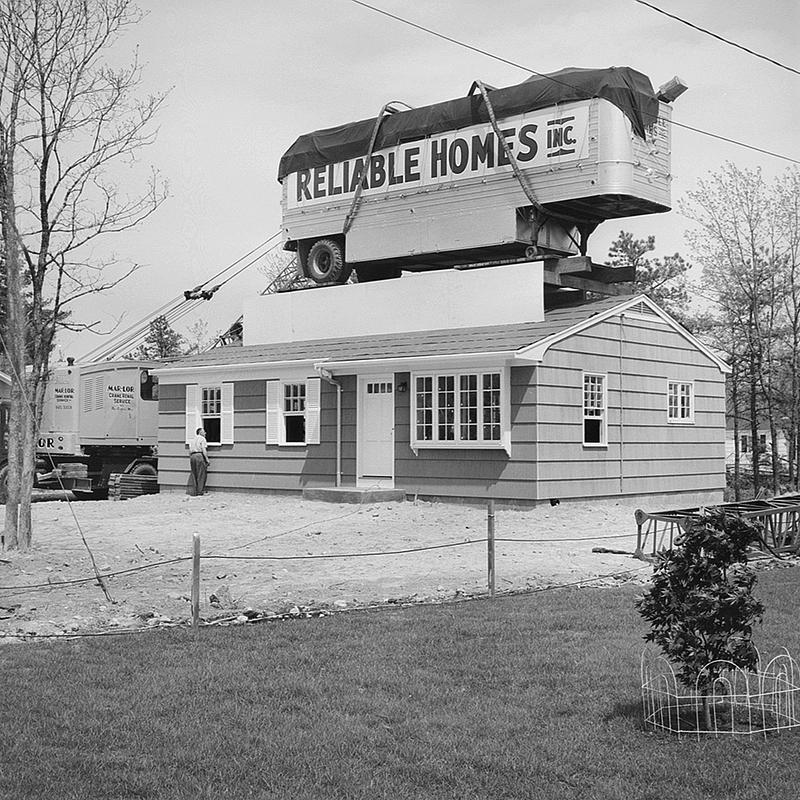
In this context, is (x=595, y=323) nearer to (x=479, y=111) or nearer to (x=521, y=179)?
(x=521, y=179)

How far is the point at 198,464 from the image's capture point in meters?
25.3

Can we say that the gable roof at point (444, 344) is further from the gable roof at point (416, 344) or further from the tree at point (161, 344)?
the tree at point (161, 344)

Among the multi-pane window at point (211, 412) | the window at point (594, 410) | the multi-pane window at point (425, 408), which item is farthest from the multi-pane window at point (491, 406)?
the multi-pane window at point (211, 412)

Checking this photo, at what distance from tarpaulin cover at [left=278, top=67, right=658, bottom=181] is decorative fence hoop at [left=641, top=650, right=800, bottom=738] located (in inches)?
623

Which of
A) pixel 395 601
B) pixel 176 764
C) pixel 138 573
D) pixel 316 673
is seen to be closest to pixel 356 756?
pixel 176 764

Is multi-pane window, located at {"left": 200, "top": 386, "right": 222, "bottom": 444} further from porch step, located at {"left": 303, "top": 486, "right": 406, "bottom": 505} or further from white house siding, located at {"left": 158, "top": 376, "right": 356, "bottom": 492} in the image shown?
porch step, located at {"left": 303, "top": 486, "right": 406, "bottom": 505}

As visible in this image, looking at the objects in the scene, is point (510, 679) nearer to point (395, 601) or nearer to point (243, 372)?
point (395, 601)

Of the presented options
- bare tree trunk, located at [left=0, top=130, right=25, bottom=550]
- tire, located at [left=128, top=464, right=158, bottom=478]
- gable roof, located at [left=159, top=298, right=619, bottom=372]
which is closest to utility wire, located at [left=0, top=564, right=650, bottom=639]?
bare tree trunk, located at [left=0, top=130, right=25, bottom=550]

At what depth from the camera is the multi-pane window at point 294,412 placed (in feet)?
79.2

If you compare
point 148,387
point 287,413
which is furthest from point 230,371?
point 148,387

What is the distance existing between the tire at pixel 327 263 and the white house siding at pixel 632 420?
6.58 m

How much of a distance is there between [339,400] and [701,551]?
1619 cm

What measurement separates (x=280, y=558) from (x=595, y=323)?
1139cm

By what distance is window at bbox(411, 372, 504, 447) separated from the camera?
20.8 m
